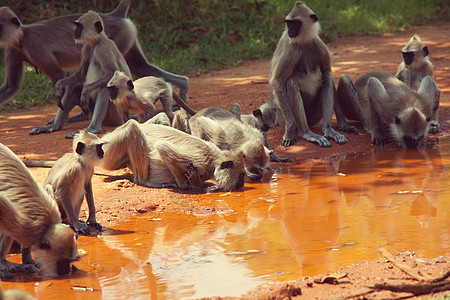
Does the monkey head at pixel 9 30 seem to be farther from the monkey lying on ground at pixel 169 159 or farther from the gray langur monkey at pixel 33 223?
the gray langur monkey at pixel 33 223

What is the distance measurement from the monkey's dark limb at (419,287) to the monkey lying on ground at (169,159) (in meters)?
3.19

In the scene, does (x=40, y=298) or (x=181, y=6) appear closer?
(x=40, y=298)

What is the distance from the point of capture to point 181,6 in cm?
1546

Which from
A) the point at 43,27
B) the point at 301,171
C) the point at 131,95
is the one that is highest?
the point at 43,27

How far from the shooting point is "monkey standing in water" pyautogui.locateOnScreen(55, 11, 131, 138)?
8.81 meters

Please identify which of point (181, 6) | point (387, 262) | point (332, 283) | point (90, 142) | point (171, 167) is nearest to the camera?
point (332, 283)

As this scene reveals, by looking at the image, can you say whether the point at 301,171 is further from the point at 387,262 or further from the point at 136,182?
the point at 387,262

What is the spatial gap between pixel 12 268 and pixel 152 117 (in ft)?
13.1

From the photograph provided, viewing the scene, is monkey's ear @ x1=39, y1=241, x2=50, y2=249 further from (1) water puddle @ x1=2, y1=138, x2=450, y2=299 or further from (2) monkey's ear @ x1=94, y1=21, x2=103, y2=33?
(2) monkey's ear @ x1=94, y1=21, x2=103, y2=33

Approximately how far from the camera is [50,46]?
974 cm

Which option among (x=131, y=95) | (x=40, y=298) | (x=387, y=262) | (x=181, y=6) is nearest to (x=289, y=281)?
(x=387, y=262)

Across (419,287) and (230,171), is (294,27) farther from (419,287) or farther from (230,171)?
(419,287)

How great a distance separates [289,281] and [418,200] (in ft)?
7.31

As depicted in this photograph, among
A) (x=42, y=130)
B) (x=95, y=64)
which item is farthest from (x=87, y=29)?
(x=42, y=130)
